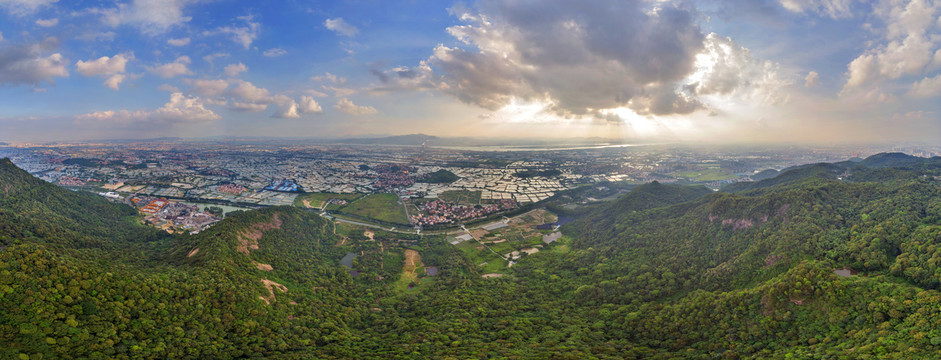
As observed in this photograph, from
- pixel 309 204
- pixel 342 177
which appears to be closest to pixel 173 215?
pixel 309 204

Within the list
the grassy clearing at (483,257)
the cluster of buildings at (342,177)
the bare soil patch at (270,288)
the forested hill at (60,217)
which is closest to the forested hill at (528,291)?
the bare soil patch at (270,288)

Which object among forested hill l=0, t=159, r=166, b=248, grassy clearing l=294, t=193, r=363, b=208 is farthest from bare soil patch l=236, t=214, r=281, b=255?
grassy clearing l=294, t=193, r=363, b=208

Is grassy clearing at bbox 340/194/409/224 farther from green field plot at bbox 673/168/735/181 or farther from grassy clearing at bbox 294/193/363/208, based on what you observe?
green field plot at bbox 673/168/735/181

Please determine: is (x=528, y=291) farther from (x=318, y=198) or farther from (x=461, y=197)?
(x=318, y=198)

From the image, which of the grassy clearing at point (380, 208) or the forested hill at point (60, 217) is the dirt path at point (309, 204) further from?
the forested hill at point (60, 217)

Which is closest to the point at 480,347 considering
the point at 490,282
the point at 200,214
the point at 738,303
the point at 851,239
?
the point at 490,282
